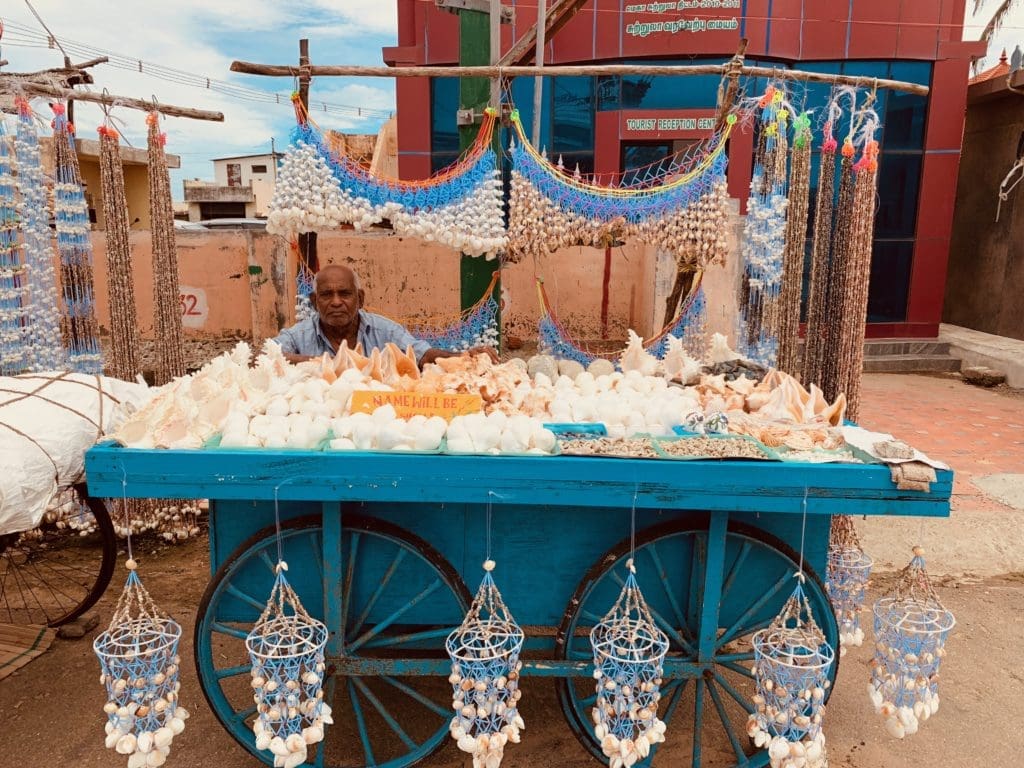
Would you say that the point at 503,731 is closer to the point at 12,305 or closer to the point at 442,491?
the point at 442,491

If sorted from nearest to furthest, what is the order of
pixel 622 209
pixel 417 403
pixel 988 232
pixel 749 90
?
1. pixel 417 403
2. pixel 622 209
3. pixel 749 90
4. pixel 988 232

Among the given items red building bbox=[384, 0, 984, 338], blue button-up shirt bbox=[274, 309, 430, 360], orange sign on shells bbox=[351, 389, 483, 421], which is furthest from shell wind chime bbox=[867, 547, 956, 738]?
red building bbox=[384, 0, 984, 338]

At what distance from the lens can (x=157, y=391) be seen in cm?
261

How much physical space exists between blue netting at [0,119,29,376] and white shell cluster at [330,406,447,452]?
12.2 ft

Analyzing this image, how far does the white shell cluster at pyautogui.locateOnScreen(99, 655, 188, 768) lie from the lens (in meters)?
1.95

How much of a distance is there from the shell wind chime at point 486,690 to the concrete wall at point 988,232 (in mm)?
10603

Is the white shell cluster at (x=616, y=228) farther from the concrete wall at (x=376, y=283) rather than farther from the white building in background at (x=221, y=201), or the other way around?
the white building in background at (x=221, y=201)

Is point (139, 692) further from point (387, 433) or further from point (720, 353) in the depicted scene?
point (720, 353)

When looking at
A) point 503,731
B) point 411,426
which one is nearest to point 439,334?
point 411,426

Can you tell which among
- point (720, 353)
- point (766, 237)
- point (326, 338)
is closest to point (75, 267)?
point (326, 338)

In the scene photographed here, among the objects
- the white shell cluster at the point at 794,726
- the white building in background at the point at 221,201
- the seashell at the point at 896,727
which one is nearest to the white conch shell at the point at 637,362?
the white shell cluster at the point at 794,726

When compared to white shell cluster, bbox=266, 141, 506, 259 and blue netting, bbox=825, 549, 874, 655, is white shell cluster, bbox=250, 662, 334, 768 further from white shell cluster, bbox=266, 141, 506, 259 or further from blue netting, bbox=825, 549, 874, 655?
white shell cluster, bbox=266, 141, 506, 259

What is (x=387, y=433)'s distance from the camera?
82.4 inches

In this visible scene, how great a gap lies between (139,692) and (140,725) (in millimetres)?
105
